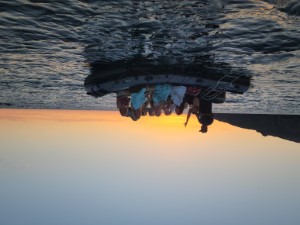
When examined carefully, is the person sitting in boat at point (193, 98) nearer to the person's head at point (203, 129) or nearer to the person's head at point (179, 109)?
the person's head at point (179, 109)

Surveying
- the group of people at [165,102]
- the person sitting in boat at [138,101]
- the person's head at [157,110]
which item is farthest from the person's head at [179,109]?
the person sitting in boat at [138,101]

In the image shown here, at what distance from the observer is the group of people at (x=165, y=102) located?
11.5m

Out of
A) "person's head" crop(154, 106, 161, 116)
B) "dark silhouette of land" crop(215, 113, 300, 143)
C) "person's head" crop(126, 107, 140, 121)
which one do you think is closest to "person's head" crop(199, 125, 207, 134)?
"person's head" crop(154, 106, 161, 116)

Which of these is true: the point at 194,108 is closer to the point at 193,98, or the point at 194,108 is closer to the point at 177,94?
the point at 193,98

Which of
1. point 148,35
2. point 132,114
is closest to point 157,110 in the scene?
point 132,114

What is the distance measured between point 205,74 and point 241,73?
2.21m

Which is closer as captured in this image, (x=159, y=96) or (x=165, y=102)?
(x=159, y=96)

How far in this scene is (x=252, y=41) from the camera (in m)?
9.53

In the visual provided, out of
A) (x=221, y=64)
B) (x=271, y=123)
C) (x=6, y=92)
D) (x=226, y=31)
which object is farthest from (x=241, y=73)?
(x=271, y=123)

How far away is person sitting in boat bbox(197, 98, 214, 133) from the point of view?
37.2ft

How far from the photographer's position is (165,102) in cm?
1205

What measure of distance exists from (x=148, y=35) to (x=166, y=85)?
Answer: 109 inches

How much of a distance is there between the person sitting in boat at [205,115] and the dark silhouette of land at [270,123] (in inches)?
665

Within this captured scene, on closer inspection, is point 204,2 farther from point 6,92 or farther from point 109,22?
point 6,92
